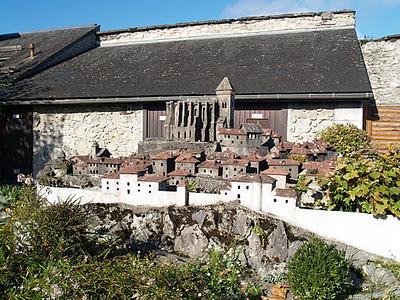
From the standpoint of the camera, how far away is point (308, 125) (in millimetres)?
10914

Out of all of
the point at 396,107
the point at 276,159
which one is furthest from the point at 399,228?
the point at 396,107

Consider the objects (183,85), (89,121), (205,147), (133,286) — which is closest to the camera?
(133,286)

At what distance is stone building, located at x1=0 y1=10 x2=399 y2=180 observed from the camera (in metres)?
10.5

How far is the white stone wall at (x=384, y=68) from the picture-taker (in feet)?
47.8

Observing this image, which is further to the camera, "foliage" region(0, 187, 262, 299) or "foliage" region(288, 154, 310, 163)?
"foliage" region(288, 154, 310, 163)

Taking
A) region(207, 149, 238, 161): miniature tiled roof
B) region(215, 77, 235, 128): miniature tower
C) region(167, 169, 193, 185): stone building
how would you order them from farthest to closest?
region(215, 77, 235, 128): miniature tower < region(207, 149, 238, 161): miniature tiled roof < region(167, 169, 193, 185): stone building

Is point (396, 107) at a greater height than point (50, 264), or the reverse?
point (396, 107)

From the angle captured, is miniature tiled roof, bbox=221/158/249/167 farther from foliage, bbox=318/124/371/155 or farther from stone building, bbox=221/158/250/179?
foliage, bbox=318/124/371/155

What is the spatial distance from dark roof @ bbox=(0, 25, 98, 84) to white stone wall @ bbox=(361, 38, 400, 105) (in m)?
11.5

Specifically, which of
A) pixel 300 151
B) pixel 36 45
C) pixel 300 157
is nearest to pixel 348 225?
pixel 300 157

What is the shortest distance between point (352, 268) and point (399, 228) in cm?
84

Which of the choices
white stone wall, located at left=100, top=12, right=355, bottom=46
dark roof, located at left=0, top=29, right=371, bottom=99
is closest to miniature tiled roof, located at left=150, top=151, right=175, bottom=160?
dark roof, located at left=0, top=29, right=371, bottom=99

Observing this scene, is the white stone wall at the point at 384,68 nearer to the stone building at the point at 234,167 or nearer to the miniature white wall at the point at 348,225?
the stone building at the point at 234,167

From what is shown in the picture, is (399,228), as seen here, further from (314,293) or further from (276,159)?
(276,159)
